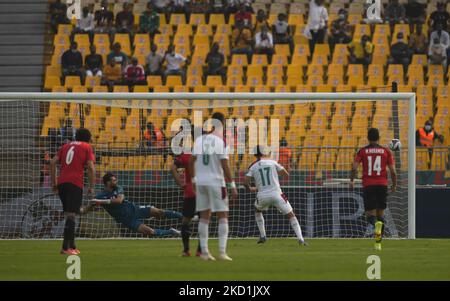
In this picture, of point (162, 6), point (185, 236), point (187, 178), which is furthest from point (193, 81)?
point (185, 236)

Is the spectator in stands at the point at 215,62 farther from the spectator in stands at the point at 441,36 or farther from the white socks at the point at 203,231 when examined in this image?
the white socks at the point at 203,231

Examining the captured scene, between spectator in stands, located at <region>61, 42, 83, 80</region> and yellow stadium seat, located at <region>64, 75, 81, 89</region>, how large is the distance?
0.14m

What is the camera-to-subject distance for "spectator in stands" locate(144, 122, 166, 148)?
81.3 ft

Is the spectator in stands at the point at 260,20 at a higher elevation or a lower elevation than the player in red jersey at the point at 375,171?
higher

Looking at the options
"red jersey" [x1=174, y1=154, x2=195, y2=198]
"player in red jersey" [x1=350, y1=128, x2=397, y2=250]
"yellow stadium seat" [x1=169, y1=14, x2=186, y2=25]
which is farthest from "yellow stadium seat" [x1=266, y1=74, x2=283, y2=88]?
"red jersey" [x1=174, y1=154, x2=195, y2=198]

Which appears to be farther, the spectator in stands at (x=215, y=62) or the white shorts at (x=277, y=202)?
the spectator in stands at (x=215, y=62)

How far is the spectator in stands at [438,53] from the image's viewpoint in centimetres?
3231

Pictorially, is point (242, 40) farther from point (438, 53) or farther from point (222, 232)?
point (222, 232)

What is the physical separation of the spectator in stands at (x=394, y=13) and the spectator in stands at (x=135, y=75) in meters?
7.21

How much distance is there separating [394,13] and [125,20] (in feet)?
24.4

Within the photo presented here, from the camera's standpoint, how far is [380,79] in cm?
3200

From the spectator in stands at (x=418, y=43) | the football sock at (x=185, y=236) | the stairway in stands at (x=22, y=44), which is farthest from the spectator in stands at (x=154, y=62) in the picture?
the football sock at (x=185, y=236)

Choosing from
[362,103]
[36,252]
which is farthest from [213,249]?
[362,103]

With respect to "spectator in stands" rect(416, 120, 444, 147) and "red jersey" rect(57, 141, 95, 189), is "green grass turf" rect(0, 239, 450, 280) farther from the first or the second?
"spectator in stands" rect(416, 120, 444, 147)
